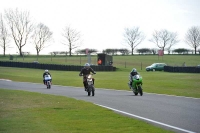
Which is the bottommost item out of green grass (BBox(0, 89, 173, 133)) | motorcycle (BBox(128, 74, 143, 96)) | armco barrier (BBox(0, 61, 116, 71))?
green grass (BBox(0, 89, 173, 133))

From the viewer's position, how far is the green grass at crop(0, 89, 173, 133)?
10758 mm

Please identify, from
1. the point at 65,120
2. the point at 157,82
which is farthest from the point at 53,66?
the point at 65,120

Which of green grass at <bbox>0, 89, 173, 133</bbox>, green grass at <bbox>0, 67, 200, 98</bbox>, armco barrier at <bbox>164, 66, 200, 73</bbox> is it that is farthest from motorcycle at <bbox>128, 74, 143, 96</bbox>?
armco barrier at <bbox>164, 66, 200, 73</bbox>

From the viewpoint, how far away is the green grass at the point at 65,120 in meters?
10.8

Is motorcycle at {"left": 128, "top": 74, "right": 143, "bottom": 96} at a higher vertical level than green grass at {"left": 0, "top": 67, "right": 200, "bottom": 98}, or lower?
higher

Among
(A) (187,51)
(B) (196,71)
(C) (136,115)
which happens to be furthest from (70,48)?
(C) (136,115)

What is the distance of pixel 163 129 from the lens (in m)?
11.0

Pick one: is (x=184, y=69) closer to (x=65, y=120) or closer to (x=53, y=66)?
(x=53, y=66)

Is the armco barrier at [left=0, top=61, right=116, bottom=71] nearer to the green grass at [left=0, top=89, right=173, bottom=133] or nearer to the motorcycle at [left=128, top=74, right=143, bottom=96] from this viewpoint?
the motorcycle at [left=128, top=74, right=143, bottom=96]

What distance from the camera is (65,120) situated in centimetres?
1255

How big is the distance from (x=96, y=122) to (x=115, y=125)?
768 millimetres

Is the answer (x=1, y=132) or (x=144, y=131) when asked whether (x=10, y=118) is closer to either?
(x=1, y=132)

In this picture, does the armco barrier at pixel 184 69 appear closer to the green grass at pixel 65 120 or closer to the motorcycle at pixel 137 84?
the motorcycle at pixel 137 84

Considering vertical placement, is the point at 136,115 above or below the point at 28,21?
below
